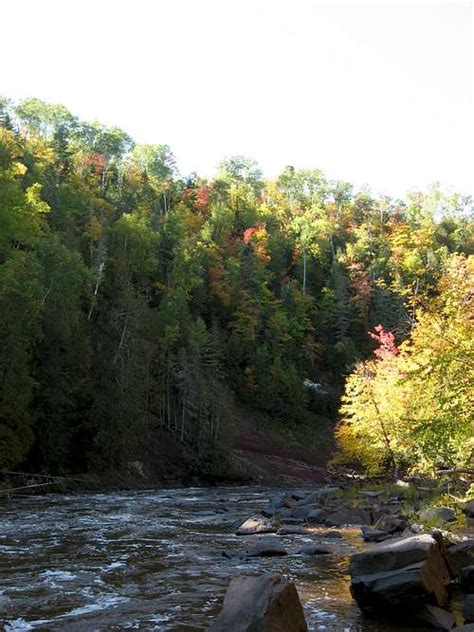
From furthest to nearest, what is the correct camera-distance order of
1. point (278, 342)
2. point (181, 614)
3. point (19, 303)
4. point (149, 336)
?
point (278, 342), point (149, 336), point (19, 303), point (181, 614)

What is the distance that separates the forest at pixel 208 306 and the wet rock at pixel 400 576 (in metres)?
5.68

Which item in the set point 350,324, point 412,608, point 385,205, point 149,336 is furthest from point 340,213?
point 412,608

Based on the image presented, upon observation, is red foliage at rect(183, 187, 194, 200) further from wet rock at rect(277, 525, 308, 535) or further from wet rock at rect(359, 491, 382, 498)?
wet rock at rect(277, 525, 308, 535)

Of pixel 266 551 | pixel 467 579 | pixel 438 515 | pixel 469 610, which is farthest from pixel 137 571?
pixel 438 515

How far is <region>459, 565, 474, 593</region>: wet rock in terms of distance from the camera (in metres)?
8.96

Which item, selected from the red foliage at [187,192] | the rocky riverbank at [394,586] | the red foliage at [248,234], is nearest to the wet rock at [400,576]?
the rocky riverbank at [394,586]

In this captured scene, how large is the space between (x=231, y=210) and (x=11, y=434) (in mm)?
72403

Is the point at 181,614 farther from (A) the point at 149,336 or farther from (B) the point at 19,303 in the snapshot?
(A) the point at 149,336

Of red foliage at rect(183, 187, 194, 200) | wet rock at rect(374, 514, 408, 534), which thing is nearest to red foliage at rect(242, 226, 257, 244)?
red foliage at rect(183, 187, 194, 200)

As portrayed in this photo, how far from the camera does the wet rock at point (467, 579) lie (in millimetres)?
8961

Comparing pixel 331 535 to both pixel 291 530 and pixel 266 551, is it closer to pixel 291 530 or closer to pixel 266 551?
pixel 291 530

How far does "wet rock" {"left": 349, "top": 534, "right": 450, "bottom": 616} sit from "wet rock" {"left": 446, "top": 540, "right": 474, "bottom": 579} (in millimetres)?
467

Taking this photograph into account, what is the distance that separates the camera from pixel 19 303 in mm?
31719

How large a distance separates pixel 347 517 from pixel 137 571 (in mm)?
9978
